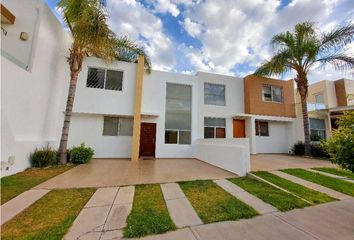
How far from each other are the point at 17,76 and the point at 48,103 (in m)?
2.80

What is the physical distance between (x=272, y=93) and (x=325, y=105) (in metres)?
5.01

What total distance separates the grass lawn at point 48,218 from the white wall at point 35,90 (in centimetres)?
335

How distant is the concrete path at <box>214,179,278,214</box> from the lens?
4156mm

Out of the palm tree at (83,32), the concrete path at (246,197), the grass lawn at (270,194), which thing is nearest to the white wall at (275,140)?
the grass lawn at (270,194)

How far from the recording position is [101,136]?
11.3 meters

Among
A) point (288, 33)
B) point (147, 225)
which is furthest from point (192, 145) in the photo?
point (288, 33)

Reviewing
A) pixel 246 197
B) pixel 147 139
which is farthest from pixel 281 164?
pixel 147 139

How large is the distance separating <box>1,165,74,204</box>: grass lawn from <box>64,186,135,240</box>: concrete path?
7.25ft

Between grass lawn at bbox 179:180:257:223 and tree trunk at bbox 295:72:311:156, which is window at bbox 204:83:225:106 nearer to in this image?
tree trunk at bbox 295:72:311:156

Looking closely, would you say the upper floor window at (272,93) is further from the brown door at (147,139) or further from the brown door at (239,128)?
the brown door at (147,139)

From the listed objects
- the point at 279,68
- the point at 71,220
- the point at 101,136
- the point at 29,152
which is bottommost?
the point at 71,220

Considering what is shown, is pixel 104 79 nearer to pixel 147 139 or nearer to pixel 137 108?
pixel 137 108

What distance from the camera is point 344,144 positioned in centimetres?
355

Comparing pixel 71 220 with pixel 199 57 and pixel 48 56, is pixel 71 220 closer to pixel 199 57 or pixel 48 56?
pixel 48 56
